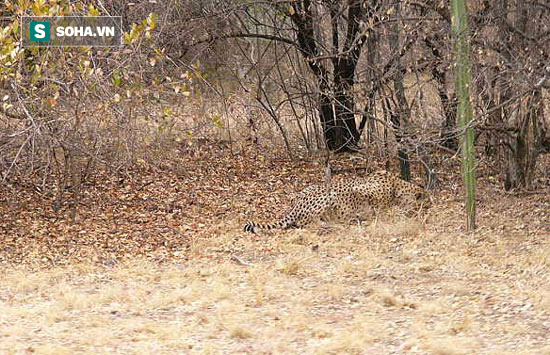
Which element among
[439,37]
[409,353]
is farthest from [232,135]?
[409,353]

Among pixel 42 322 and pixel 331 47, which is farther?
pixel 331 47

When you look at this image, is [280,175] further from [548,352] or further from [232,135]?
[548,352]

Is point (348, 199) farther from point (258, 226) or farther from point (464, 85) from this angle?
point (464, 85)

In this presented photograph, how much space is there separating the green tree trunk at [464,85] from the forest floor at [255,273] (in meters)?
0.68

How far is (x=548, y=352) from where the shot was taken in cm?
536

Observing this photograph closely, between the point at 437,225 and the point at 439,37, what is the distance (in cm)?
219

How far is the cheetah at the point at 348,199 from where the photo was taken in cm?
909

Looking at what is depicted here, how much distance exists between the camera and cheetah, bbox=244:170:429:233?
909 centimetres

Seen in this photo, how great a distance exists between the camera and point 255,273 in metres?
7.53

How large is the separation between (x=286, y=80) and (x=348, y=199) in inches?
140

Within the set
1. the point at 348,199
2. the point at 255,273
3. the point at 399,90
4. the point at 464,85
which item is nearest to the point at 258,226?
the point at 348,199

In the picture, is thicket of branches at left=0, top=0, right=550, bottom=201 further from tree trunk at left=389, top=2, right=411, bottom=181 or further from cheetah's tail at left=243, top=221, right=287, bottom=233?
cheetah's tail at left=243, top=221, right=287, bottom=233

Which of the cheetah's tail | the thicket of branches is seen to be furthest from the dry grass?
the thicket of branches

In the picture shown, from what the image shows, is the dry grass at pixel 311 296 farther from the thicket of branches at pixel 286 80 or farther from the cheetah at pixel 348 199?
the thicket of branches at pixel 286 80
